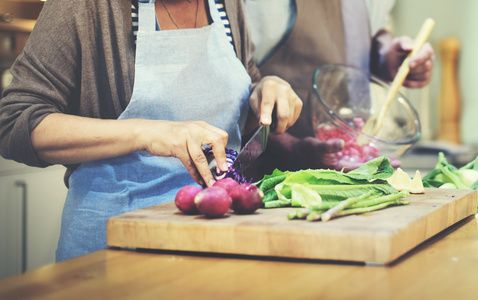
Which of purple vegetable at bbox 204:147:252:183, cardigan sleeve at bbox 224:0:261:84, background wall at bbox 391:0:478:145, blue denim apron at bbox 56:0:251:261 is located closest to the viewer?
purple vegetable at bbox 204:147:252:183

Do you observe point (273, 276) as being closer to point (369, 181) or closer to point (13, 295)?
point (13, 295)

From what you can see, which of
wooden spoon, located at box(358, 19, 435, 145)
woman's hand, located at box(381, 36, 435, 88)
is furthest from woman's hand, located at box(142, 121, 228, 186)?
woman's hand, located at box(381, 36, 435, 88)

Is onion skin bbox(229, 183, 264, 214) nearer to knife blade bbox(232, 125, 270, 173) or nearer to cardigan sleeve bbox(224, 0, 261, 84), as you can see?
knife blade bbox(232, 125, 270, 173)

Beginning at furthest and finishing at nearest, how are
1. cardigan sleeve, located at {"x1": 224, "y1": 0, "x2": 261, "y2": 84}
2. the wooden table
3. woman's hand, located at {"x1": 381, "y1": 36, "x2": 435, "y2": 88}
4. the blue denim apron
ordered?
woman's hand, located at {"x1": 381, "y1": 36, "x2": 435, "y2": 88} < cardigan sleeve, located at {"x1": 224, "y1": 0, "x2": 261, "y2": 84} < the blue denim apron < the wooden table

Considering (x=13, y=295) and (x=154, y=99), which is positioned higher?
(x=154, y=99)

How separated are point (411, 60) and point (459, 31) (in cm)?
127

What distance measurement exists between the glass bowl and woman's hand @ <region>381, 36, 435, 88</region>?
0.13 metres

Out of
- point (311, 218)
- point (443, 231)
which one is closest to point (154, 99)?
point (311, 218)

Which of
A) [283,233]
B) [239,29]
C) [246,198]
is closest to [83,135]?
[246,198]

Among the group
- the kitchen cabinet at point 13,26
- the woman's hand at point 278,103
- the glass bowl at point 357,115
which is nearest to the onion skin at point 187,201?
the woman's hand at point 278,103

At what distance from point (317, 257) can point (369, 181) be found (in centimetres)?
37

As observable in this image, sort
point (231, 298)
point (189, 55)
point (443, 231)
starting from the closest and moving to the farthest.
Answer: point (231, 298), point (443, 231), point (189, 55)

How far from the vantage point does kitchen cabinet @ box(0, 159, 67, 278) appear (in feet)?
5.96

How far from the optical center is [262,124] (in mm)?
1267
